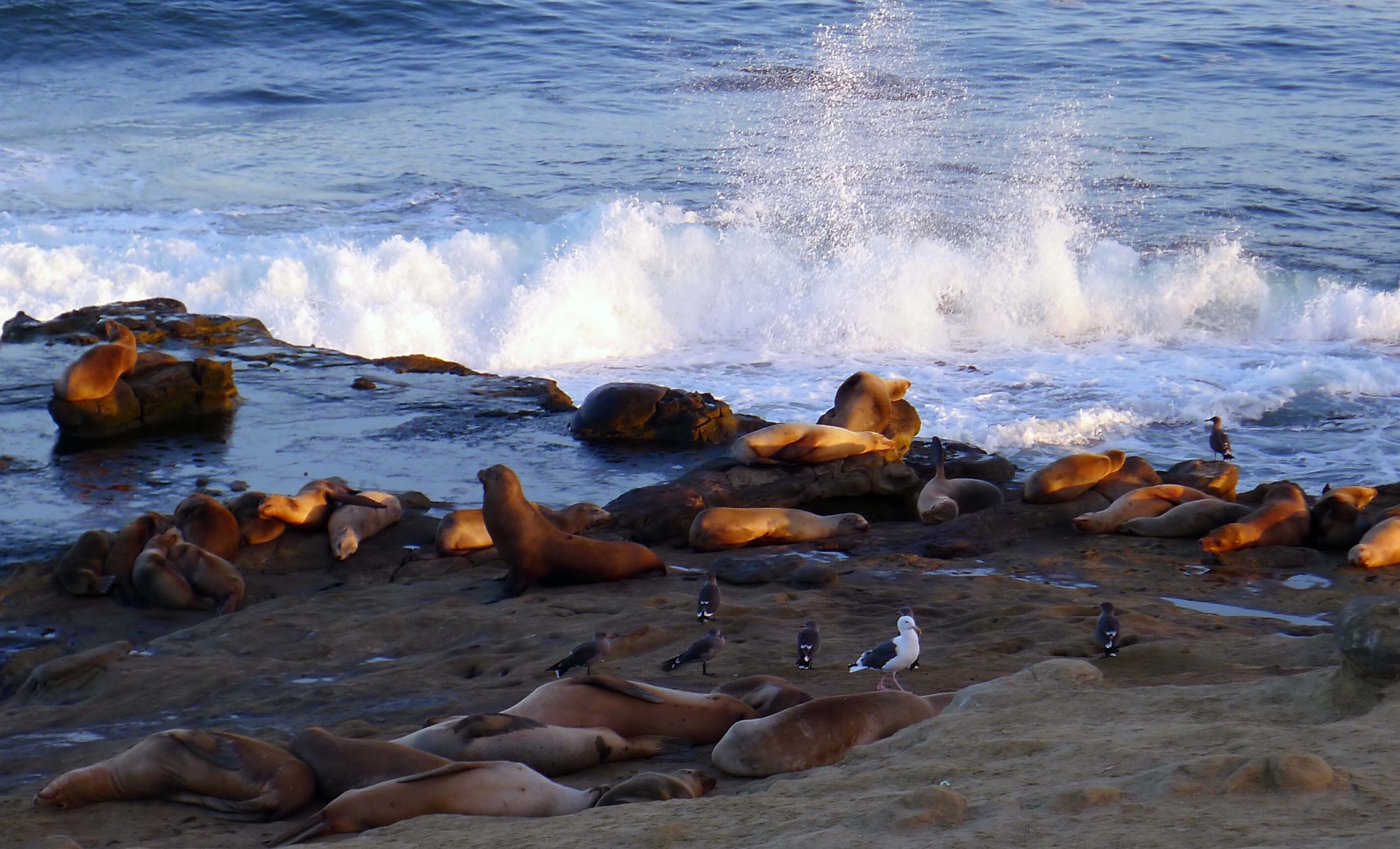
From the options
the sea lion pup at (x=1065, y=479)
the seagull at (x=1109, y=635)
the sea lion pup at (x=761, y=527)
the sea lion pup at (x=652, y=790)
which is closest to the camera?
the sea lion pup at (x=652, y=790)

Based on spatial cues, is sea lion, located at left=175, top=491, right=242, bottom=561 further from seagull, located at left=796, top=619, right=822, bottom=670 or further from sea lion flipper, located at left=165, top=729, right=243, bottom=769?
seagull, located at left=796, top=619, right=822, bottom=670

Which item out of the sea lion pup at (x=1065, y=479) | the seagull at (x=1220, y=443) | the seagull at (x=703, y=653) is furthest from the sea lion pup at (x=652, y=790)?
the seagull at (x=1220, y=443)

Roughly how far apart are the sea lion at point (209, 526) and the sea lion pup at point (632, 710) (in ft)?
11.6

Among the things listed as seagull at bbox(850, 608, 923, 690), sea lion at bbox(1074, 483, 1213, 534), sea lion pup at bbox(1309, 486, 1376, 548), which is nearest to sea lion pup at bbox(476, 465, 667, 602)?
seagull at bbox(850, 608, 923, 690)

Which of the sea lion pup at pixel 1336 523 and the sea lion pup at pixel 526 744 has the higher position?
the sea lion pup at pixel 526 744

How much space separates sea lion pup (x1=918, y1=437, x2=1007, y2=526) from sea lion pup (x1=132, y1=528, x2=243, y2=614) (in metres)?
4.14

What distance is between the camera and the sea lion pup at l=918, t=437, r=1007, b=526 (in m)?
8.44

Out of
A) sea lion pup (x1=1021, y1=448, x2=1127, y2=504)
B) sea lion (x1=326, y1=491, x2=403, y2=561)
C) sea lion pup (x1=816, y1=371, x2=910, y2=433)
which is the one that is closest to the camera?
sea lion (x1=326, y1=491, x2=403, y2=561)

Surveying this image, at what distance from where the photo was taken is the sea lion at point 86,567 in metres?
7.04

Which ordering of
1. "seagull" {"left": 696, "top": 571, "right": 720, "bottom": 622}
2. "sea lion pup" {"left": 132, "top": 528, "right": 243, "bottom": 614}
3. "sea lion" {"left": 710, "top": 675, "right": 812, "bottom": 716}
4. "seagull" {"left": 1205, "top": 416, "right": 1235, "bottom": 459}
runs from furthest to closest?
"seagull" {"left": 1205, "top": 416, "right": 1235, "bottom": 459}
"sea lion pup" {"left": 132, "top": 528, "right": 243, "bottom": 614}
"seagull" {"left": 696, "top": 571, "right": 720, "bottom": 622}
"sea lion" {"left": 710, "top": 675, "right": 812, "bottom": 716}

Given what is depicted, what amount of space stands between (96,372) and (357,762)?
651 cm

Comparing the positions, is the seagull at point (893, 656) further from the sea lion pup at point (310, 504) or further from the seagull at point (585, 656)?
the sea lion pup at point (310, 504)

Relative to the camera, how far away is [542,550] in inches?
285

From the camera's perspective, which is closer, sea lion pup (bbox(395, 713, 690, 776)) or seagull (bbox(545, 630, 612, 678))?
sea lion pup (bbox(395, 713, 690, 776))
